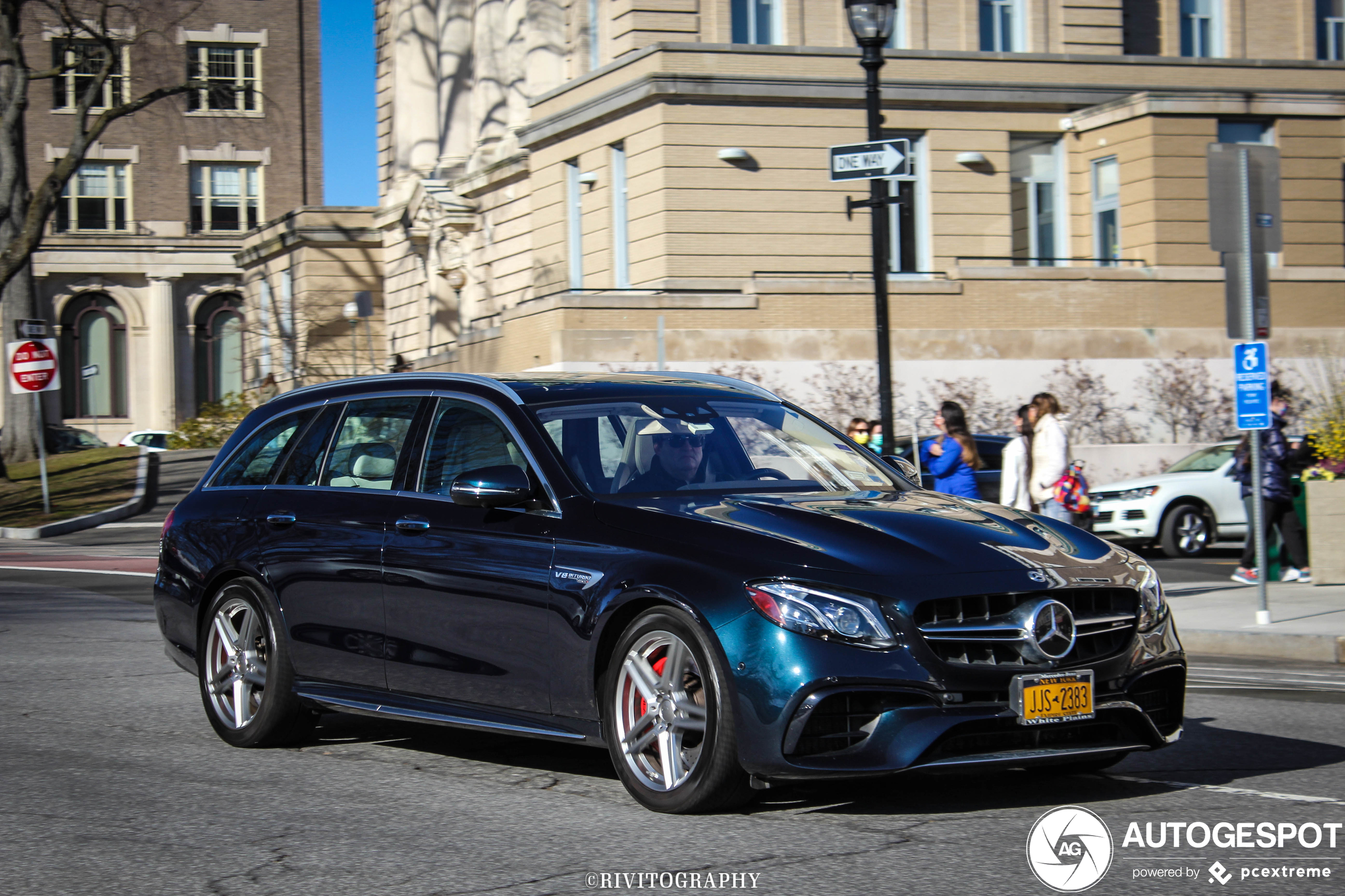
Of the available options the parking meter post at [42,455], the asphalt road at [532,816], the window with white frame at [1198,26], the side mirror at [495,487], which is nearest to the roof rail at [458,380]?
the side mirror at [495,487]

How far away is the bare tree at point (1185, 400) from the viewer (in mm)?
28781

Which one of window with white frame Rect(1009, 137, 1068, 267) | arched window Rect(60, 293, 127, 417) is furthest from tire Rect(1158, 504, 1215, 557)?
arched window Rect(60, 293, 127, 417)

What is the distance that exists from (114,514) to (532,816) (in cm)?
2453

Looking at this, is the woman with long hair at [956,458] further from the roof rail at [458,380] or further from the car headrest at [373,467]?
the car headrest at [373,467]

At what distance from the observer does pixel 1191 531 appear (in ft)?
64.4

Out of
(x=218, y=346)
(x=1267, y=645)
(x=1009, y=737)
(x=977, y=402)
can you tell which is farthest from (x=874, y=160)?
(x=218, y=346)

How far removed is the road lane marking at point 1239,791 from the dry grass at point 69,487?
24.0 metres

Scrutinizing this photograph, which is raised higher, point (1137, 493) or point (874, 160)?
point (874, 160)

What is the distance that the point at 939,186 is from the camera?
30578 millimetres

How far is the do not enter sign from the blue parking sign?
2083 centimetres

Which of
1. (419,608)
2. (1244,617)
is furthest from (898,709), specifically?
Result: (1244,617)

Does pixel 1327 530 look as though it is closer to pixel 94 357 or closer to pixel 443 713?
pixel 443 713

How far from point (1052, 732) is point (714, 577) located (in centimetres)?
129

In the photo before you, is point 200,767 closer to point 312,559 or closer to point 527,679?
point 312,559
